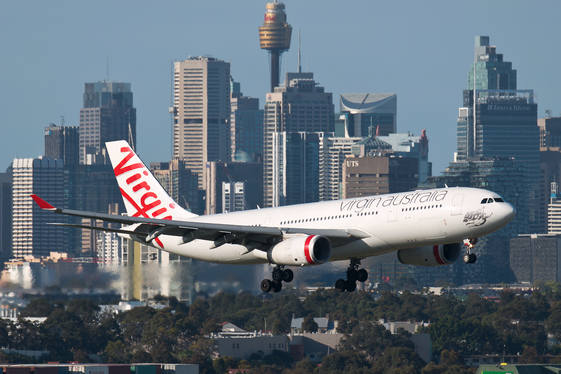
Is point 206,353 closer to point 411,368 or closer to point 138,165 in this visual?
point 411,368

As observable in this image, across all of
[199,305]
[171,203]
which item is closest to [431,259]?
[171,203]

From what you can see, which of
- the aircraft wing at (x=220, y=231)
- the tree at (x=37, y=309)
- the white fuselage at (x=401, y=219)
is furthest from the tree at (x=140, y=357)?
the aircraft wing at (x=220, y=231)

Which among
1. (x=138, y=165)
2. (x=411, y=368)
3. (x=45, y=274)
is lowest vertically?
(x=411, y=368)

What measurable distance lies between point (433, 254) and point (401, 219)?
5513 millimetres

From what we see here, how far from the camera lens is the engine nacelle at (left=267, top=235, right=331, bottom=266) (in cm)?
7181

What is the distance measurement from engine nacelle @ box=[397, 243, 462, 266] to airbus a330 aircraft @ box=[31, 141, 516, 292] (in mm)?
66

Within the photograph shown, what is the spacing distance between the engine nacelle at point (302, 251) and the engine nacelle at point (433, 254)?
6.52 m

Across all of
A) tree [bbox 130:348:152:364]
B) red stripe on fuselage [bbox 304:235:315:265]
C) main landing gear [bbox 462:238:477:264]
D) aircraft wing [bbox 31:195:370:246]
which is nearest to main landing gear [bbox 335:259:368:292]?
aircraft wing [bbox 31:195:370:246]

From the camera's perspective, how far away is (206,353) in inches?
7131

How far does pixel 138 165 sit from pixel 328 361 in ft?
294

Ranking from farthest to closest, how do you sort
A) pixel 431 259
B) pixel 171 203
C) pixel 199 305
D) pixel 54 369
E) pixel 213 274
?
1. pixel 199 305
2. pixel 213 274
3. pixel 54 369
4. pixel 171 203
5. pixel 431 259

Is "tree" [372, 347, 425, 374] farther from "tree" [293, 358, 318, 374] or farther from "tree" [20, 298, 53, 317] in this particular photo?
"tree" [20, 298, 53, 317]

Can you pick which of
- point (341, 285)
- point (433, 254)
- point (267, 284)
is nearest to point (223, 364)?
point (341, 285)

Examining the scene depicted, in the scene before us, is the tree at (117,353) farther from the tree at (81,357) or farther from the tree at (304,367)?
the tree at (304,367)
